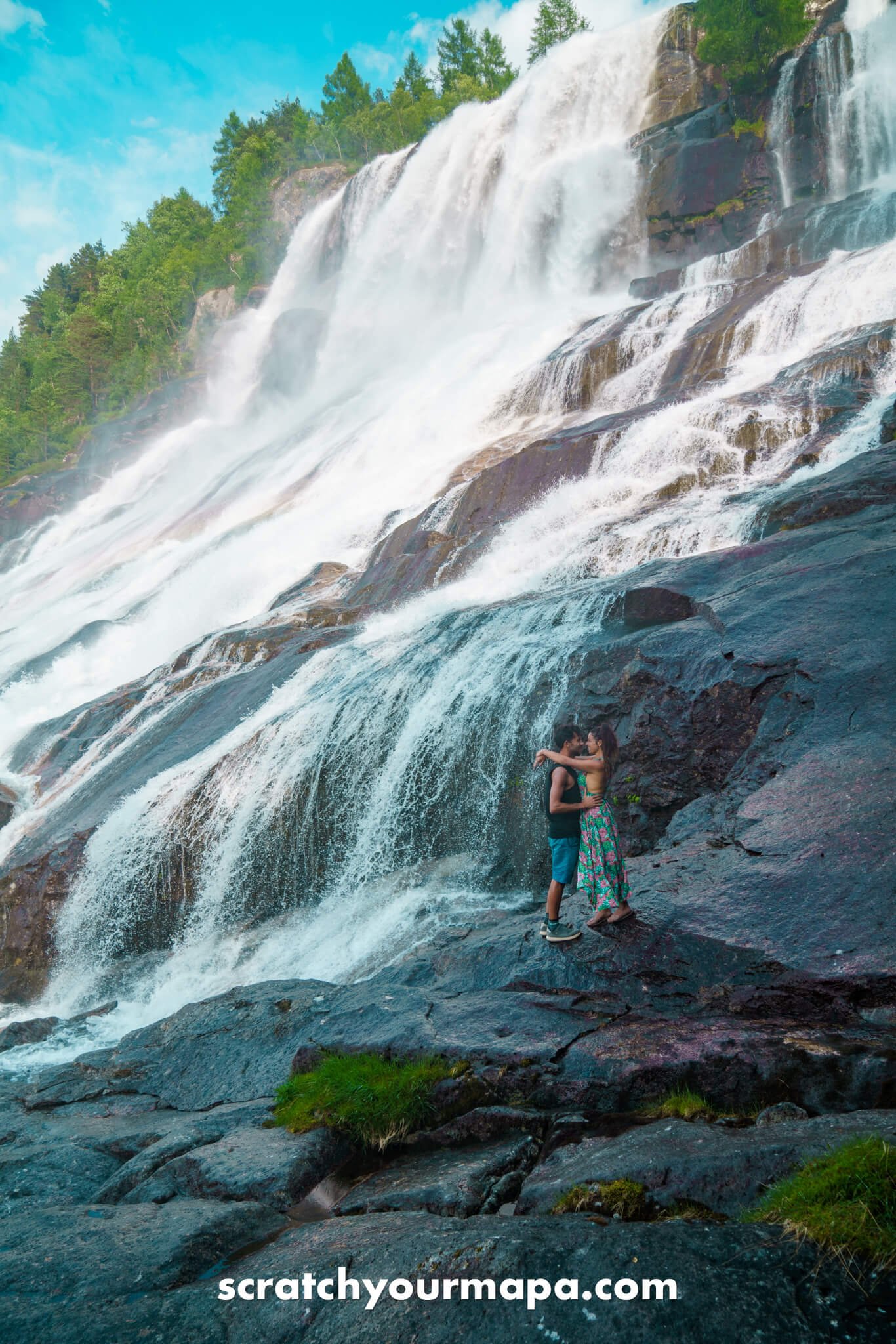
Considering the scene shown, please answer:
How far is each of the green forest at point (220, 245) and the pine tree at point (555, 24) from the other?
8cm

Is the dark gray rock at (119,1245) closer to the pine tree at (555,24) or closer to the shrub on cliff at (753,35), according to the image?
the shrub on cliff at (753,35)

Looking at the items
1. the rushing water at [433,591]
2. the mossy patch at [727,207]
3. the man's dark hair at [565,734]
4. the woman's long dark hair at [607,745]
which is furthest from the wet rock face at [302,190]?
the woman's long dark hair at [607,745]

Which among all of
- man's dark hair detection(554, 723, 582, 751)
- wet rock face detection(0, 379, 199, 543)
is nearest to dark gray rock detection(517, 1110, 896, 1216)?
man's dark hair detection(554, 723, 582, 751)

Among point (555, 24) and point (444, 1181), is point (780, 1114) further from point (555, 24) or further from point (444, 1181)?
point (555, 24)

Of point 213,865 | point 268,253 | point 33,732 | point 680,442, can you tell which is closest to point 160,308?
point 268,253

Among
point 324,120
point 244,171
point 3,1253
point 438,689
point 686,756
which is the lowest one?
point 3,1253

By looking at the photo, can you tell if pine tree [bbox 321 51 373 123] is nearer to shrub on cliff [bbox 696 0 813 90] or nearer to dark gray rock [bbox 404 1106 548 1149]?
shrub on cliff [bbox 696 0 813 90]

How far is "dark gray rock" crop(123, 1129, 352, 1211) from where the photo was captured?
457 centimetres

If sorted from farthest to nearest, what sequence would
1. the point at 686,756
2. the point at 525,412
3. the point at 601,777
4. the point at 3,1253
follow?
the point at 525,412 < the point at 686,756 < the point at 601,777 < the point at 3,1253

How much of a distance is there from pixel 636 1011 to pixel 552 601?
7.46m

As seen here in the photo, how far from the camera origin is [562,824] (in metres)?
5.99

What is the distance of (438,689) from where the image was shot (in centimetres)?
1133

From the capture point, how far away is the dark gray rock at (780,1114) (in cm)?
401

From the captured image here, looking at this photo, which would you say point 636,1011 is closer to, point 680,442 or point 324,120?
point 680,442
